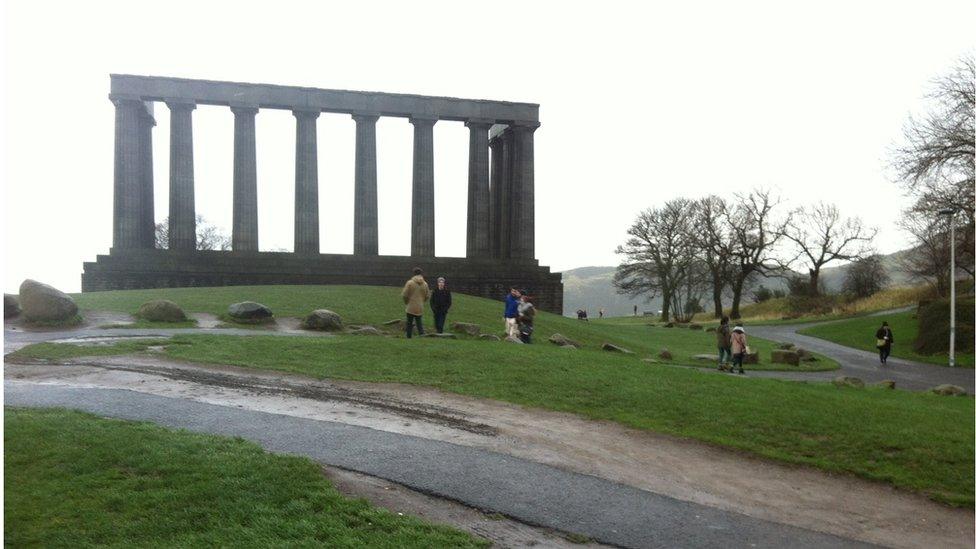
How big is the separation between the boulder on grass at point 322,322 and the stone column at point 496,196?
3446 centimetres

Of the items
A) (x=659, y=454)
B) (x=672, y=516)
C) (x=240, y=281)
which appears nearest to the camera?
(x=672, y=516)

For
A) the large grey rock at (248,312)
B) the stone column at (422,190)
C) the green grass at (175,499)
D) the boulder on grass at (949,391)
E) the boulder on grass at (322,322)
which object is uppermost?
the stone column at (422,190)

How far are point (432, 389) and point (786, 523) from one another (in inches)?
307

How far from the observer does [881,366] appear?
3647 cm

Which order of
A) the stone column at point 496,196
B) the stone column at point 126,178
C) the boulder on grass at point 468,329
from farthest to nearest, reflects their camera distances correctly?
the stone column at point 496,196 < the stone column at point 126,178 < the boulder on grass at point 468,329

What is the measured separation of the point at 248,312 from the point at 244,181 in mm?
26709

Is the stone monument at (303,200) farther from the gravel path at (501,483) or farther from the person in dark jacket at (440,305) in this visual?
the gravel path at (501,483)

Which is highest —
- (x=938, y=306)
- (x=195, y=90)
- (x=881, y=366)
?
(x=195, y=90)

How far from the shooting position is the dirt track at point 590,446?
10.1 metres

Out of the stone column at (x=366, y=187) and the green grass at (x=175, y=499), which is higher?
the stone column at (x=366, y=187)

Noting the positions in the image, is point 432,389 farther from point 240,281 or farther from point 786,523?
point 240,281

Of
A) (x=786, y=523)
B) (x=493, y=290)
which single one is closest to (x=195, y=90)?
(x=493, y=290)

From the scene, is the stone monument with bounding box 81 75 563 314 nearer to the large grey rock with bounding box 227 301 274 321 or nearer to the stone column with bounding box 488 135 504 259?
the stone column with bounding box 488 135 504 259

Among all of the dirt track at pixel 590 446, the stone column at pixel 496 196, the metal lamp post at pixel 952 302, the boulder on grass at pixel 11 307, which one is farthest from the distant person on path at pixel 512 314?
the stone column at pixel 496 196
